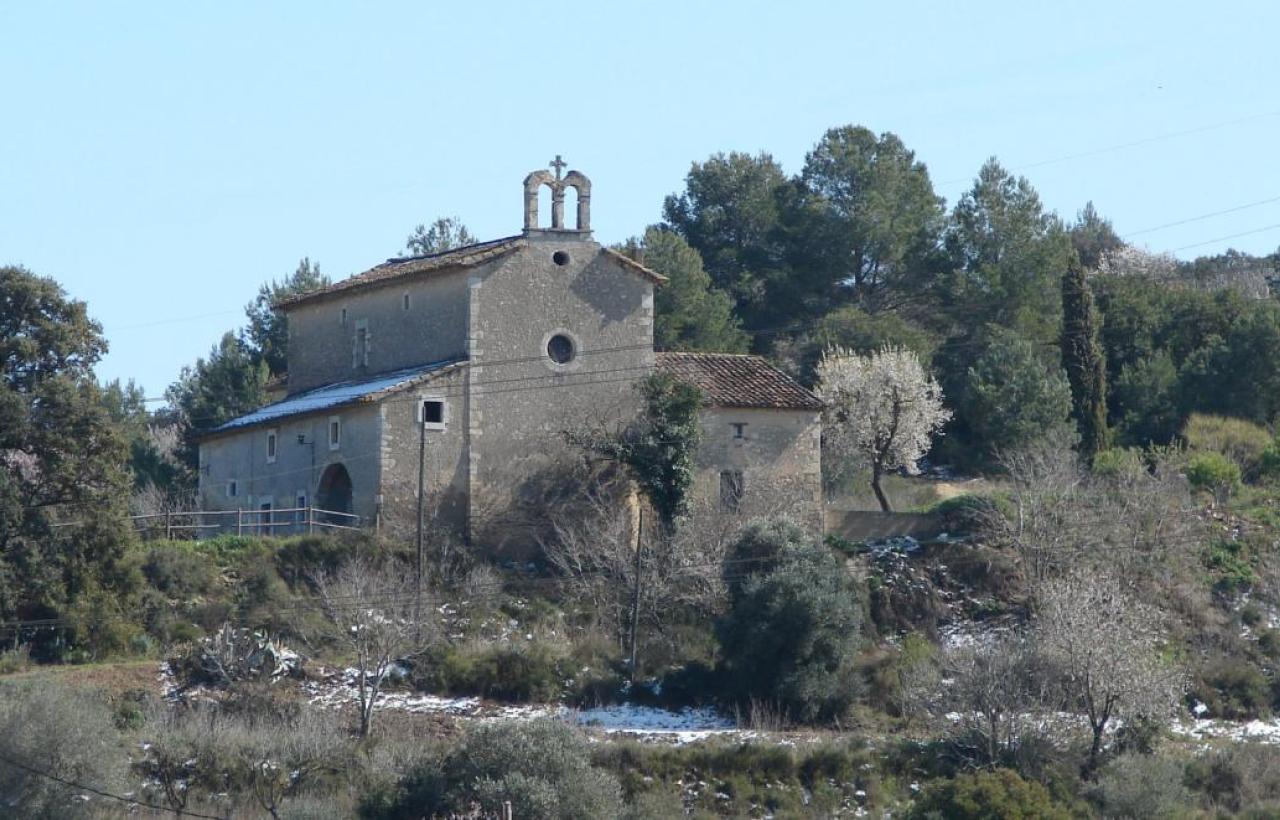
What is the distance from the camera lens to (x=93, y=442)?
45.3 metres

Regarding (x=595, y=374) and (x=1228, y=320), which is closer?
(x=595, y=374)

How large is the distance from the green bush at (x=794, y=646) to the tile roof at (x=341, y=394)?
10103mm

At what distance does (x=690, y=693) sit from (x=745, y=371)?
13009 mm

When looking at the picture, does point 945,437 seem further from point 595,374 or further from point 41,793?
point 41,793

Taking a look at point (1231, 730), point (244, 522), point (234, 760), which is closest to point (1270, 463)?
point (1231, 730)

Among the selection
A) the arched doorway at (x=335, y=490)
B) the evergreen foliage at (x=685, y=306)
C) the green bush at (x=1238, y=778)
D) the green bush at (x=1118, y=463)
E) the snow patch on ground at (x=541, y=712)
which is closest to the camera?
the green bush at (x=1238, y=778)

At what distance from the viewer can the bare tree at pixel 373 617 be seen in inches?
1759

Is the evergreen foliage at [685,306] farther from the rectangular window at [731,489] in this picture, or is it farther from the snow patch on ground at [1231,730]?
the snow patch on ground at [1231,730]

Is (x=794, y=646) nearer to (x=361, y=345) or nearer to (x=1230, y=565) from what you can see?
(x=1230, y=565)

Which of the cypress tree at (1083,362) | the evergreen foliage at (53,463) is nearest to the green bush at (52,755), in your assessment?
the evergreen foliage at (53,463)

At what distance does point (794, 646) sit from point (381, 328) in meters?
16.2

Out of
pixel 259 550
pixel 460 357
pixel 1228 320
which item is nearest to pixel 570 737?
pixel 259 550

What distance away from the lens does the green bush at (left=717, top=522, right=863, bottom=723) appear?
45.3m

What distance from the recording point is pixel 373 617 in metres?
46.0
